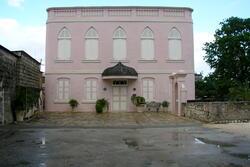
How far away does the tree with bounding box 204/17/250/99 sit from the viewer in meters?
36.5

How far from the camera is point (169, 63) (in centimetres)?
3027

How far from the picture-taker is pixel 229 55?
1458 inches

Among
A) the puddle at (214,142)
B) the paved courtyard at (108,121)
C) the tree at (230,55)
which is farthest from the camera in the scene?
the tree at (230,55)

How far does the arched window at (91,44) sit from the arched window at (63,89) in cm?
250

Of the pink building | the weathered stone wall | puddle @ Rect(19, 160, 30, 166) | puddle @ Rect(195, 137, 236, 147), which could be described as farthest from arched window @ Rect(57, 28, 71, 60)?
puddle @ Rect(19, 160, 30, 166)

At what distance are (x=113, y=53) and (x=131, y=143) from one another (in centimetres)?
1911

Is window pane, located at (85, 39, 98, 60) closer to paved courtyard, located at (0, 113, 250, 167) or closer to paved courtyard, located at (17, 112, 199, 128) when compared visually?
paved courtyard, located at (17, 112, 199, 128)

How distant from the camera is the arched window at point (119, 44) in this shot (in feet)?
98.8

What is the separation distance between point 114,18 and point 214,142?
1999 centimetres

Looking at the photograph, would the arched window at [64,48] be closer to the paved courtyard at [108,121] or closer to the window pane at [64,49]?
the window pane at [64,49]

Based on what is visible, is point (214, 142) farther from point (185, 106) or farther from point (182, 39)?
point (182, 39)

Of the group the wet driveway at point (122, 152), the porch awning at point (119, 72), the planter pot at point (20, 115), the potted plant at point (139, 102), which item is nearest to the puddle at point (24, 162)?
the wet driveway at point (122, 152)

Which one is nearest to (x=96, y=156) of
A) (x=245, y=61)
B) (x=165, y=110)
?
(x=165, y=110)

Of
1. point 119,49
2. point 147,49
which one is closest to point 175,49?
point 147,49
